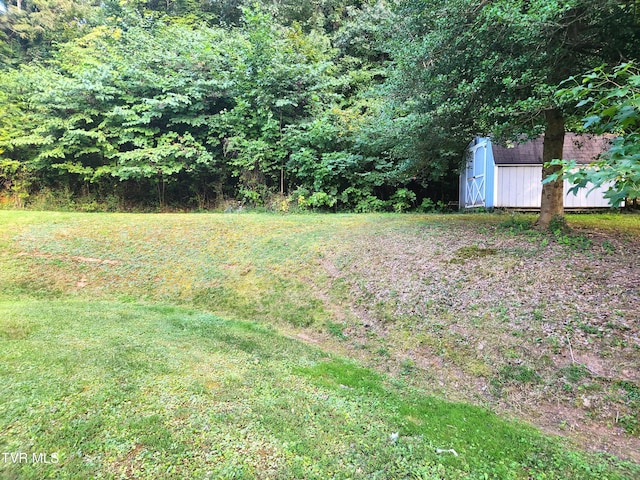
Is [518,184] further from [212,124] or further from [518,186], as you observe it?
[212,124]

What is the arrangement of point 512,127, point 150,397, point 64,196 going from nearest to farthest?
point 150,397, point 512,127, point 64,196

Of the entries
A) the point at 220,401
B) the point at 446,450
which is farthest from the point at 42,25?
the point at 446,450

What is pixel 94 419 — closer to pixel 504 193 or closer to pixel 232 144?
pixel 232 144

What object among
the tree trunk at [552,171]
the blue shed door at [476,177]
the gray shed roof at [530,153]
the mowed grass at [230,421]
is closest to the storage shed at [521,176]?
the gray shed roof at [530,153]

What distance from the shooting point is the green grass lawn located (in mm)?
1932

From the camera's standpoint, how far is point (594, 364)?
293cm

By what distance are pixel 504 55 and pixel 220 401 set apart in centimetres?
573

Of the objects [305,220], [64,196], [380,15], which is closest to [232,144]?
[305,220]

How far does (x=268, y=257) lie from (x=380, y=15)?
11.5m

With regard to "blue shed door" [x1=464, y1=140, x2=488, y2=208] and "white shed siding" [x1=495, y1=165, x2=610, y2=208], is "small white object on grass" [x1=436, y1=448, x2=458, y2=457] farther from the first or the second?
"blue shed door" [x1=464, y1=140, x2=488, y2=208]

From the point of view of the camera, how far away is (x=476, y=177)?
12.7 meters

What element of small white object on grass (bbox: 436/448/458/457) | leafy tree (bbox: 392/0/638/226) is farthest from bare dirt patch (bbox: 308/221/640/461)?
leafy tree (bbox: 392/0/638/226)

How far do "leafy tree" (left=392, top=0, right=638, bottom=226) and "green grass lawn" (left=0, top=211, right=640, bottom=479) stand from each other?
146 inches

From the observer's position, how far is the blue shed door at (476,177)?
1213cm
